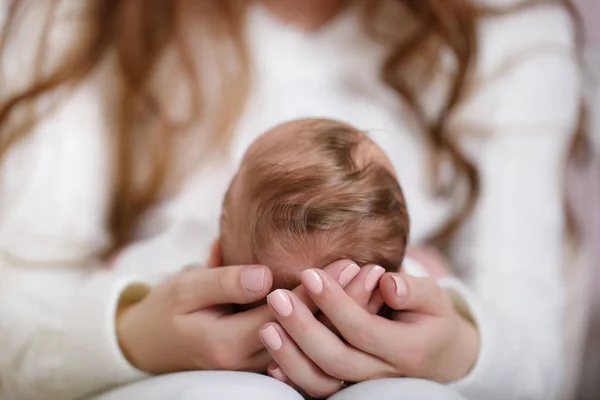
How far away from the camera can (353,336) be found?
16.3 inches

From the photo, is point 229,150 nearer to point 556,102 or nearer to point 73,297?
point 73,297

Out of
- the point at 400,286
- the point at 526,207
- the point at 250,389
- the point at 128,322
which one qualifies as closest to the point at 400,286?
the point at 400,286

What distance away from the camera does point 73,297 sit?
56 cm

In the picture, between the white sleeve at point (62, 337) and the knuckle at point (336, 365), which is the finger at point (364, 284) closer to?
the knuckle at point (336, 365)

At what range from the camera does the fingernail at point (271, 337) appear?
40 centimetres

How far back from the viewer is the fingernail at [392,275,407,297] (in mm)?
408

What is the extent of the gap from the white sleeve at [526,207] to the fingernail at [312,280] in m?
0.29

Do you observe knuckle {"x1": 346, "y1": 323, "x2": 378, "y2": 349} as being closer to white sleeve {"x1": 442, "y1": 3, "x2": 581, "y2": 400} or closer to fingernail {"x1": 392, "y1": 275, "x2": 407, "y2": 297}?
fingernail {"x1": 392, "y1": 275, "x2": 407, "y2": 297}

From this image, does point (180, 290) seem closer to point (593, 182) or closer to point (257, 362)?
point (257, 362)

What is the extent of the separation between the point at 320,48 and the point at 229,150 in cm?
Result: 19

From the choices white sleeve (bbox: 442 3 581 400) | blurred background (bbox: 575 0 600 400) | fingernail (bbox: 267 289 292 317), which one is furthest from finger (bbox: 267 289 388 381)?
blurred background (bbox: 575 0 600 400)

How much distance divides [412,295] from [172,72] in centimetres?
43

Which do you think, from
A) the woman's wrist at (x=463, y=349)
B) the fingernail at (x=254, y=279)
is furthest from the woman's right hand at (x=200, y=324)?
the woman's wrist at (x=463, y=349)

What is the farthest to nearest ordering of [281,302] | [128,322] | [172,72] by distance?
[172,72] → [128,322] → [281,302]
